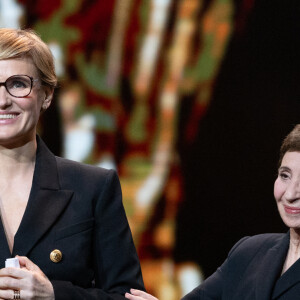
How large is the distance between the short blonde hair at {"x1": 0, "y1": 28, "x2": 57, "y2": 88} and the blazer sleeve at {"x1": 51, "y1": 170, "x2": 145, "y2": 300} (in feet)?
1.10

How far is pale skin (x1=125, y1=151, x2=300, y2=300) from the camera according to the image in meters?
1.93

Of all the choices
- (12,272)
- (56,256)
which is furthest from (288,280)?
(12,272)

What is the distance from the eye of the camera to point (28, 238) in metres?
1.74

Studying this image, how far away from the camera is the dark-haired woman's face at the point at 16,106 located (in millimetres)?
1749

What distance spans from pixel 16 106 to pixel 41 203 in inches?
10.0

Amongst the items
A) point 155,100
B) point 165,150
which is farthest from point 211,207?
point 155,100

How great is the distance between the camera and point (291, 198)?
6.34ft

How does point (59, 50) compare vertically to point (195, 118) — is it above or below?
above

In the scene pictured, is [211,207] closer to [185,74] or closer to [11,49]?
[185,74]

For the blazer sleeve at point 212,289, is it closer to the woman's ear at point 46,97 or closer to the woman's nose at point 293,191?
the woman's nose at point 293,191

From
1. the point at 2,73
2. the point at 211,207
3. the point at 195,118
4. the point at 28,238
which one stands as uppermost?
the point at 2,73

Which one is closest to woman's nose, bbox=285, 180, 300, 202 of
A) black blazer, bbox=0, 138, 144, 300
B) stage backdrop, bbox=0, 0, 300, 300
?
black blazer, bbox=0, 138, 144, 300

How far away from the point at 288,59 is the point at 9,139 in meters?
1.79

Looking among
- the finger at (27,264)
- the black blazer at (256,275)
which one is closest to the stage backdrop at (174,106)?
the black blazer at (256,275)
